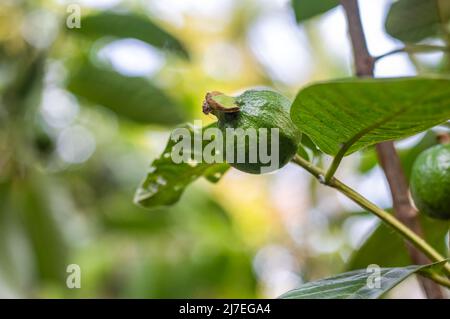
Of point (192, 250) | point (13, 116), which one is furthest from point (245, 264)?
point (13, 116)

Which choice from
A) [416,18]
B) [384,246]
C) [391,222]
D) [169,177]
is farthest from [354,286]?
[416,18]

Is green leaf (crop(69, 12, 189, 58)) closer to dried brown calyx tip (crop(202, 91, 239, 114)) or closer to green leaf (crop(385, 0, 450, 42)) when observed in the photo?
green leaf (crop(385, 0, 450, 42))

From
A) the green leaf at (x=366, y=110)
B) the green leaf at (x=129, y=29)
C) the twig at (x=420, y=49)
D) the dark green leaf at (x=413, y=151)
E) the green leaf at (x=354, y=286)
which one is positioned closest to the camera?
the green leaf at (x=366, y=110)

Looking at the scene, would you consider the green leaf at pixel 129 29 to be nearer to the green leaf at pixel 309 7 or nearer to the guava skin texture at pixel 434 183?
the green leaf at pixel 309 7

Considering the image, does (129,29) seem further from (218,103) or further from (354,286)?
(354,286)

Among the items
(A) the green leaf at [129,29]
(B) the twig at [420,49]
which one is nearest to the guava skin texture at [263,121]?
(B) the twig at [420,49]

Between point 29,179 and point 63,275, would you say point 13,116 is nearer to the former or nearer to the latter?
point 29,179

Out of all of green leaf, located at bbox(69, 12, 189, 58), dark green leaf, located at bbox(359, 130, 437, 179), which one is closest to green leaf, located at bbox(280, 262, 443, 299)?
dark green leaf, located at bbox(359, 130, 437, 179)
